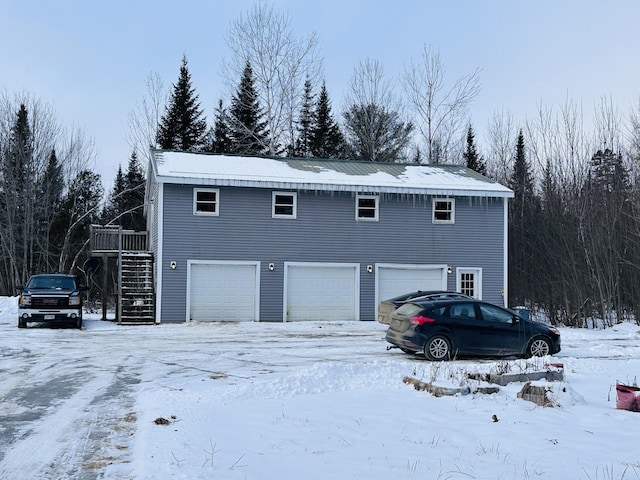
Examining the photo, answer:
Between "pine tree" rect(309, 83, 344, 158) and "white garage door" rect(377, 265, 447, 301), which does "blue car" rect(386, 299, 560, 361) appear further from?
"pine tree" rect(309, 83, 344, 158)

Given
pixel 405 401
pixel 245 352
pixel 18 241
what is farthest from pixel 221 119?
pixel 405 401

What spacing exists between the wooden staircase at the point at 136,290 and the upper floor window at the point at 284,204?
5.21 metres

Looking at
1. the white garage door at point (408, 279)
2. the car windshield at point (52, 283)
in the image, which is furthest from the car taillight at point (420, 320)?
the car windshield at point (52, 283)

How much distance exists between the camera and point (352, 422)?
7.39 meters

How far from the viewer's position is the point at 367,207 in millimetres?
25234

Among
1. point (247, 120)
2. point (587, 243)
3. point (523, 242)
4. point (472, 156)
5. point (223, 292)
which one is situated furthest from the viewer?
point (472, 156)

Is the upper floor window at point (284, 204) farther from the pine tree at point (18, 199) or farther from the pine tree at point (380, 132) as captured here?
the pine tree at point (380, 132)

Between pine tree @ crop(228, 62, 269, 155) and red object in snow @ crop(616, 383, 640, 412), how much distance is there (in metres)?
36.1

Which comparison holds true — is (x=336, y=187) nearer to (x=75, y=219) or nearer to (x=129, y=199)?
(x=75, y=219)

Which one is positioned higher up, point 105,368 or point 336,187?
point 336,187

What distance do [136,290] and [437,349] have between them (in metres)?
13.5

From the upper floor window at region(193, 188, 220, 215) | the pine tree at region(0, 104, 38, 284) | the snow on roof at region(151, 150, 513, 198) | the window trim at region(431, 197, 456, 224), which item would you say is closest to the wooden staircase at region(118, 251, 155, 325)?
the upper floor window at region(193, 188, 220, 215)

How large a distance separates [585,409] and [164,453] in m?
5.55

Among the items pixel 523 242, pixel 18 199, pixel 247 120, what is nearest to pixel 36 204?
pixel 18 199
